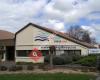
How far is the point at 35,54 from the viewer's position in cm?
7000

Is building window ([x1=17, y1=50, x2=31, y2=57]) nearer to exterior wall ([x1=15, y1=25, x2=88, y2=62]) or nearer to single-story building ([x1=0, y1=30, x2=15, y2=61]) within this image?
exterior wall ([x1=15, y1=25, x2=88, y2=62])

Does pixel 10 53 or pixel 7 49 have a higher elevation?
pixel 7 49

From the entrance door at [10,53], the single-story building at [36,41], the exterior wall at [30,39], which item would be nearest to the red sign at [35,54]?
the single-story building at [36,41]

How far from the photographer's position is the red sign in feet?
216

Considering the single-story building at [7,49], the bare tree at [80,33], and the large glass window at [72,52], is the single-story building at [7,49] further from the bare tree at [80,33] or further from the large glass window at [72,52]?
the bare tree at [80,33]

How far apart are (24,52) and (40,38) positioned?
4.53 metres

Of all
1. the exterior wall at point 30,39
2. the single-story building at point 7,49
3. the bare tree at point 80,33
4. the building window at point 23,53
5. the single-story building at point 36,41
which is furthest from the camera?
the bare tree at point 80,33

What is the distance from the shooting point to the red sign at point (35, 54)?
2592 inches

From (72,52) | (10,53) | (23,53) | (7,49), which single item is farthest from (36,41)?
(10,53)

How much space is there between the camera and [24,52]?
69562 millimetres

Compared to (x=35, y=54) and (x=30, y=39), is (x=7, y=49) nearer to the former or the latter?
(x=35, y=54)

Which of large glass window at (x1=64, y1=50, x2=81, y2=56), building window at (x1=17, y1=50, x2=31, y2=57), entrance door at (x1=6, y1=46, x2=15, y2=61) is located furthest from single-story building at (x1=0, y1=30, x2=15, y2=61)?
large glass window at (x1=64, y1=50, x2=81, y2=56)
